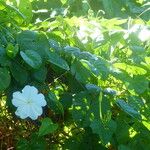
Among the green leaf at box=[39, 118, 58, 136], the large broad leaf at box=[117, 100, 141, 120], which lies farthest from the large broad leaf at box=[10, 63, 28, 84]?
the large broad leaf at box=[117, 100, 141, 120]

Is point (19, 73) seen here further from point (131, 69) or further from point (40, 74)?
point (131, 69)

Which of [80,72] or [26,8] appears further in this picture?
[26,8]

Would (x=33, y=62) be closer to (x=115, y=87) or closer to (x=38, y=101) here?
(x=38, y=101)

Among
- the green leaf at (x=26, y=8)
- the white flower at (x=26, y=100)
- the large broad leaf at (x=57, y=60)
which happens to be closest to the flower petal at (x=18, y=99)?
the white flower at (x=26, y=100)

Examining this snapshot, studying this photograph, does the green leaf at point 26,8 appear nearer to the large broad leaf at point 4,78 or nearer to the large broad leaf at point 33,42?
the large broad leaf at point 33,42

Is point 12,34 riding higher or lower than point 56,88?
higher

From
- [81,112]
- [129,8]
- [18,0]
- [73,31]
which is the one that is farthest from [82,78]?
[129,8]

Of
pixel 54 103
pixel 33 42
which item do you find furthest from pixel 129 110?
pixel 33 42
